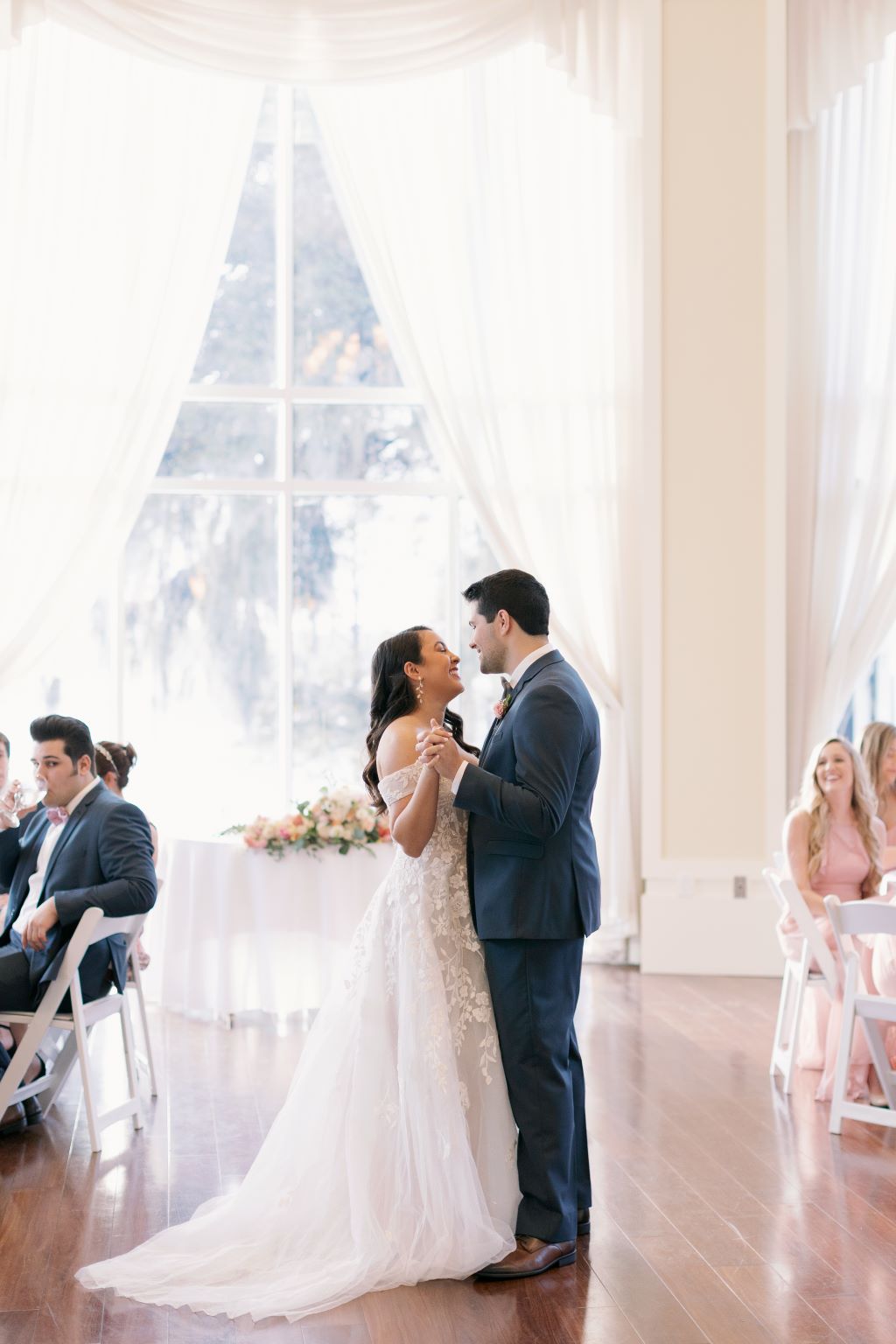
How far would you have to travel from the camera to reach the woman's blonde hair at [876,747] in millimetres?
6289

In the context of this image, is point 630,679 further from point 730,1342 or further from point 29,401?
point 730,1342

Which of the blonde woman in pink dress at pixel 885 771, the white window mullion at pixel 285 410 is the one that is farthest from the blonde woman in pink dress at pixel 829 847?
the white window mullion at pixel 285 410

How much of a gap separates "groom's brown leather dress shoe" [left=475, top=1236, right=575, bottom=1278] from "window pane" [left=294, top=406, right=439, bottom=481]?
6.01 metres

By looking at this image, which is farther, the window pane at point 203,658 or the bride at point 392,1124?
the window pane at point 203,658

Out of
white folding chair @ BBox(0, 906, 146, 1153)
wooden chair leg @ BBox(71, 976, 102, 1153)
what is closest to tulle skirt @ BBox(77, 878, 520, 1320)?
wooden chair leg @ BBox(71, 976, 102, 1153)

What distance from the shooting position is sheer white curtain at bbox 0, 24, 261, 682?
319 inches

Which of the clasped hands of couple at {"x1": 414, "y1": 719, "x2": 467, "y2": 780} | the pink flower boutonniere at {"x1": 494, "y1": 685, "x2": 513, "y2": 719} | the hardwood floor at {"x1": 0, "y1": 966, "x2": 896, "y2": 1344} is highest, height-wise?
the pink flower boutonniere at {"x1": 494, "y1": 685, "x2": 513, "y2": 719}

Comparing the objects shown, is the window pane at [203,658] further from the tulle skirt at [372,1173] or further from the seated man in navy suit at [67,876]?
the tulle skirt at [372,1173]

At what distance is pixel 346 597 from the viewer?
8969 mm

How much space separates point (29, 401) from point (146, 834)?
414 centimetres

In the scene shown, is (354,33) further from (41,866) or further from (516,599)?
(516,599)

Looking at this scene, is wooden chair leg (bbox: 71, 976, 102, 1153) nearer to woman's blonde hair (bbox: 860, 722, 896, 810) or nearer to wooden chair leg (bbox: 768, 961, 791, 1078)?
wooden chair leg (bbox: 768, 961, 791, 1078)

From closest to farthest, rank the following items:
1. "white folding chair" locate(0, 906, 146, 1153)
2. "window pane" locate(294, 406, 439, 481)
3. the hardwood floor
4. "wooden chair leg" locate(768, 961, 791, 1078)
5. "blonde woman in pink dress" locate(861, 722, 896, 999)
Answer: the hardwood floor
"white folding chair" locate(0, 906, 146, 1153)
"wooden chair leg" locate(768, 961, 791, 1078)
"blonde woman in pink dress" locate(861, 722, 896, 999)
"window pane" locate(294, 406, 439, 481)

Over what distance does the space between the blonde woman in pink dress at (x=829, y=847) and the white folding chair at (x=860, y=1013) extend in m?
0.57
